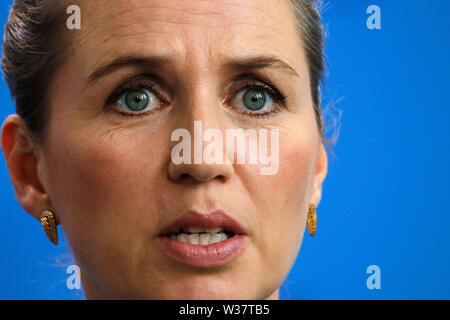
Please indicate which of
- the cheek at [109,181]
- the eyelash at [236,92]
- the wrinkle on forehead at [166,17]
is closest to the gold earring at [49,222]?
the cheek at [109,181]

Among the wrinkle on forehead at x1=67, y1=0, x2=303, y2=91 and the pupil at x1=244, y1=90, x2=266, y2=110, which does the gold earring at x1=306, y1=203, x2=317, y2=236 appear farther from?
the wrinkle on forehead at x1=67, y1=0, x2=303, y2=91

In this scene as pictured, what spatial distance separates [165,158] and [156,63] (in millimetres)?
228

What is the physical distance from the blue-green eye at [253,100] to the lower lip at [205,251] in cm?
33

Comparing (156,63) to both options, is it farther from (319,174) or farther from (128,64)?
(319,174)

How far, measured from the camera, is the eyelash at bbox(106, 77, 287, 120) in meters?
1.57

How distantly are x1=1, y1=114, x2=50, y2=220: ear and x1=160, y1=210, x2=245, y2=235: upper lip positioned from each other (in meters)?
0.45

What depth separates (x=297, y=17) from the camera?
5.86 feet

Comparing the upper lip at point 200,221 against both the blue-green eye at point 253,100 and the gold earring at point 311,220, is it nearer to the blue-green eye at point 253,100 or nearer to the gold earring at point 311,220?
the blue-green eye at point 253,100

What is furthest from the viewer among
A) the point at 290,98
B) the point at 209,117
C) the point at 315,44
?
the point at 315,44

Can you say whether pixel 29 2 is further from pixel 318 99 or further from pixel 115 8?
pixel 318 99

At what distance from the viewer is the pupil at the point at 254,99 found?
1.64 m
